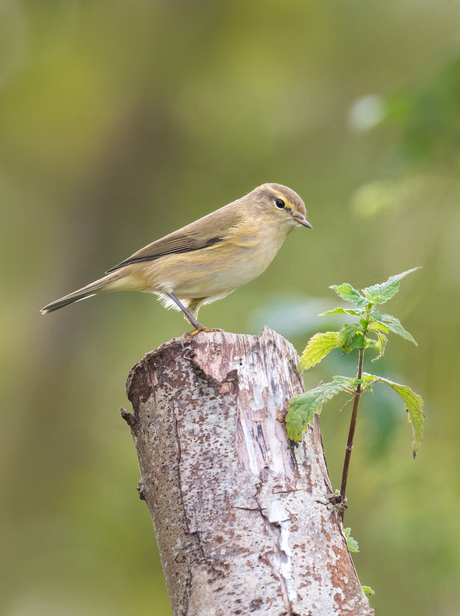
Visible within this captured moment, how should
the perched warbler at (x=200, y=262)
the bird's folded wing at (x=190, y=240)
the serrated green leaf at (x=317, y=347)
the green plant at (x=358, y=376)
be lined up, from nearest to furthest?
1. the green plant at (x=358, y=376)
2. the serrated green leaf at (x=317, y=347)
3. the perched warbler at (x=200, y=262)
4. the bird's folded wing at (x=190, y=240)

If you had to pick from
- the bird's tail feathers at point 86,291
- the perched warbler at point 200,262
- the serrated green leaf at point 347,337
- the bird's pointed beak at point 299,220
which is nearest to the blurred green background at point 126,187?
the bird's pointed beak at point 299,220

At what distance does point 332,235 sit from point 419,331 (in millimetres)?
3249

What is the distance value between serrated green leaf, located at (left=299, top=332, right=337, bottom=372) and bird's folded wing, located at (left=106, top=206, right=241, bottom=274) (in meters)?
2.22

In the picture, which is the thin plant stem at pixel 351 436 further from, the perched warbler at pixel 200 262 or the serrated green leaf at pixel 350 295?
the perched warbler at pixel 200 262

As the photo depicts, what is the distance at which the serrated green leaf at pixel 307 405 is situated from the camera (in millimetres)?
2305

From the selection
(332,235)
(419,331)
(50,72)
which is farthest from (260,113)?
(419,331)

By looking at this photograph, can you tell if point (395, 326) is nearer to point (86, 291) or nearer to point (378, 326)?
point (378, 326)

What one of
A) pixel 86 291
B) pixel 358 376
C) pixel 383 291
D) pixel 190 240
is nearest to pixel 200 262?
pixel 190 240

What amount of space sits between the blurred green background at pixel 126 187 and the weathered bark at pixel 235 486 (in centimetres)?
517

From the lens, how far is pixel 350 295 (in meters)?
2.40

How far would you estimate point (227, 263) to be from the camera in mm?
4531

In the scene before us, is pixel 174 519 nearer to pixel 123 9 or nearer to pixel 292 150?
pixel 292 150

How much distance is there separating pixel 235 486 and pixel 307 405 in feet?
1.26

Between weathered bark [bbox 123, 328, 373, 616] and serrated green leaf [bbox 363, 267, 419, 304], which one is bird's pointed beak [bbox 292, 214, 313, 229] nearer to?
weathered bark [bbox 123, 328, 373, 616]
